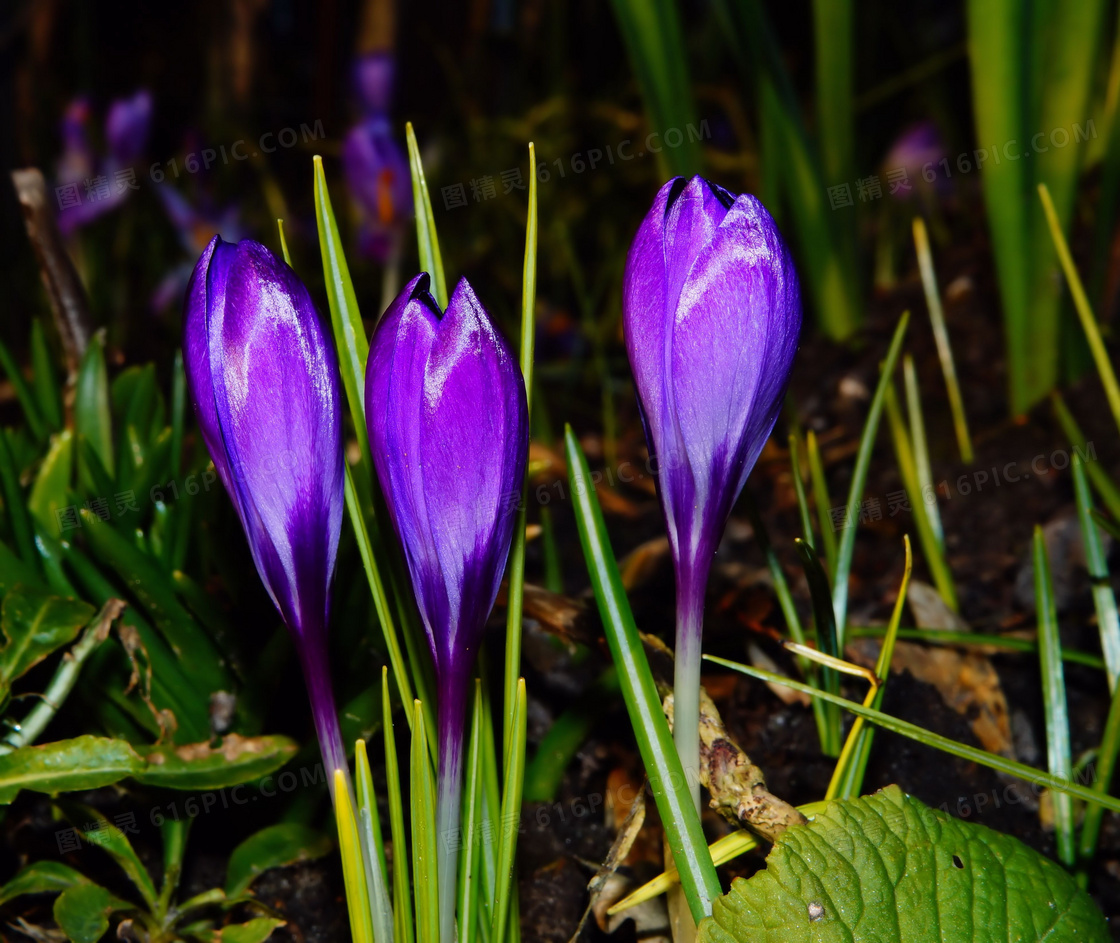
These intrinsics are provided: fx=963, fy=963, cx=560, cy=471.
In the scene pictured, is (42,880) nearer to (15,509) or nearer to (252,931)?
(252,931)

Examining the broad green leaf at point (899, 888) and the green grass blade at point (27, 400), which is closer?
the broad green leaf at point (899, 888)

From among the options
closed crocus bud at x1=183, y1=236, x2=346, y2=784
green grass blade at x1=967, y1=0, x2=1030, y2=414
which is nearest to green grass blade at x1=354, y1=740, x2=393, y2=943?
closed crocus bud at x1=183, y1=236, x2=346, y2=784

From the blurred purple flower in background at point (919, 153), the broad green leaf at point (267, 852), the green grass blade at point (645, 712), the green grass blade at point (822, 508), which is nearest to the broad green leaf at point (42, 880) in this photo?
the broad green leaf at point (267, 852)

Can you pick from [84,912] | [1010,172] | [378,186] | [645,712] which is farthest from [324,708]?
[378,186]

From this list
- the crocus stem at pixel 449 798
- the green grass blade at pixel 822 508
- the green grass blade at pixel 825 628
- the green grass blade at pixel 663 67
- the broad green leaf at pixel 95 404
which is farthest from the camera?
the green grass blade at pixel 663 67

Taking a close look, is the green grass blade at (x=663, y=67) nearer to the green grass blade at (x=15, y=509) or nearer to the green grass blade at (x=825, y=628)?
the green grass blade at (x=825, y=628)

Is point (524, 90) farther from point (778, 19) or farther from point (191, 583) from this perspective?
point (191, 583)
